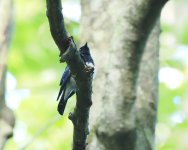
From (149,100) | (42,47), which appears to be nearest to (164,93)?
(42,47)

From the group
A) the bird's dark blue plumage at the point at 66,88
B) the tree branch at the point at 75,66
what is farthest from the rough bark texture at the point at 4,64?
the tree branch at the point at 75,66

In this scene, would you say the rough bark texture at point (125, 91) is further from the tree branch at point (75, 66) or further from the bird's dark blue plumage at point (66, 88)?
the tree branch at point (75, 66)

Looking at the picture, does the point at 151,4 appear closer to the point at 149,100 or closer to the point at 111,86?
the point at 111,86

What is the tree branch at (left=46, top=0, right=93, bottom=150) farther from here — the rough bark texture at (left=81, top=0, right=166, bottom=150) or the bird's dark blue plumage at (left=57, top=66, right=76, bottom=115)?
the rough bark texture at (left=81, top=0, right=166, bottom=150)

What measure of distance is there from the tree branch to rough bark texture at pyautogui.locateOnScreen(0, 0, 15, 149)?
151 centimetres

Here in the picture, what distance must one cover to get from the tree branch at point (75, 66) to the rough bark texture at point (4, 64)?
1.51 metres

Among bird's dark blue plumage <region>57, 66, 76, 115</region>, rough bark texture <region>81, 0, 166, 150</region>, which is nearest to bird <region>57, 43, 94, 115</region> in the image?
bird's dark blue plumage <region>57, 66, 76, 115</region>

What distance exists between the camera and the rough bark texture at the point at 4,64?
3.43m

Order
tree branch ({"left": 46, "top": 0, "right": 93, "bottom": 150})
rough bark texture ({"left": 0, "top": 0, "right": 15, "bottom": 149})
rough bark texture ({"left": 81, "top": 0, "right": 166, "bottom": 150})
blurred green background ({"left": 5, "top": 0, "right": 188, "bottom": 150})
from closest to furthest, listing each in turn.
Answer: tree branch ({"left": 46, "top": 0, "right": 93, "bottom": 150}), rough bark texture ({"left": 81, "top": 0, "right": 166, "bottom": 150}), rough bark texture ({"left": 0, "top": 0, "right": 15, "bottom": 149}), blurred green background ({"left": 5, "top": 0, "right": 188, "bottom": 150})

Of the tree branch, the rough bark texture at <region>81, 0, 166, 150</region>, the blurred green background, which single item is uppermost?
the blurred green background

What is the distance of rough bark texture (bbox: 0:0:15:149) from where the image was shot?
343 cm

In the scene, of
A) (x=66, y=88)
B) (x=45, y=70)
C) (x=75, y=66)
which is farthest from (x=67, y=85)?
(x=45, y=70)

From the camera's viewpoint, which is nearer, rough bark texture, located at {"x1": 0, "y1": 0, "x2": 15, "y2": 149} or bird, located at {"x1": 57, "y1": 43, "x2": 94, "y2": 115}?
bird, located at {"x1": 57, "y1": 43, "x2": 94, "y2": 115}

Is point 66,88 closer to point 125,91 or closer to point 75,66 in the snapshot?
point 75,66
